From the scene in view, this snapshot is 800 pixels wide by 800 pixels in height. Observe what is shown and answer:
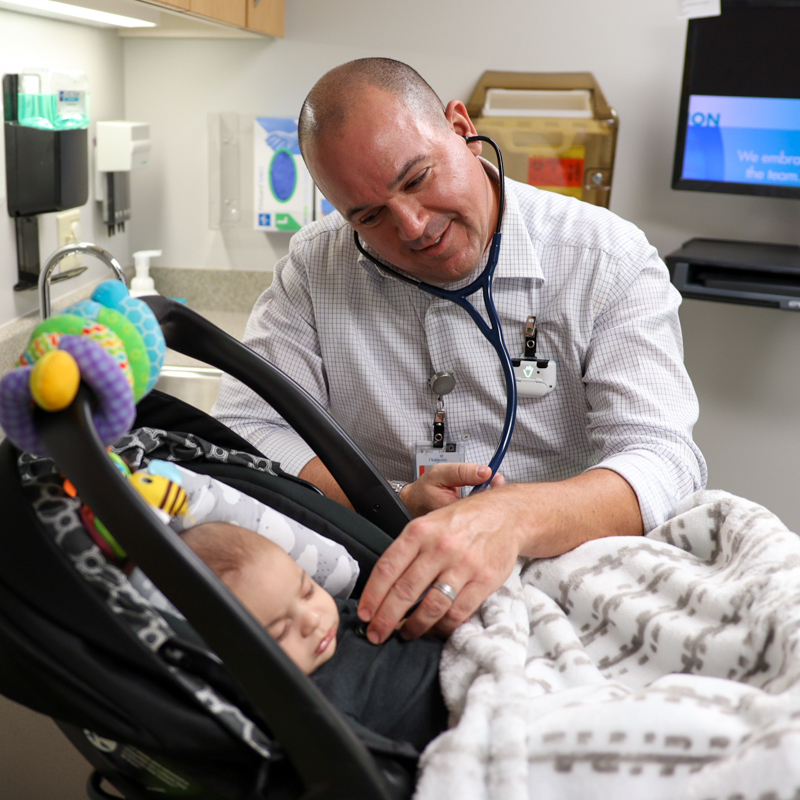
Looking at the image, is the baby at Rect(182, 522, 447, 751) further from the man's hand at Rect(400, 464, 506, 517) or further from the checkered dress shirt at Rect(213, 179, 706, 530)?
the checkered dress shirt at Rect(213, 179, 706, 530)

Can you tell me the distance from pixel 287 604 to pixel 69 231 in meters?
1.76

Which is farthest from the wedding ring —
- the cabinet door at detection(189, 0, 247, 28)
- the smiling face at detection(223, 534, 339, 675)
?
the cabinet door at detection(189, 0, 247, 28)

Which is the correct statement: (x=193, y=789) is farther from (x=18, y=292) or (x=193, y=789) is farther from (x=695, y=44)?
(x=695, y=44)

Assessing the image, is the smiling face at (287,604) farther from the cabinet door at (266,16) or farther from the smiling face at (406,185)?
the cabinet door at (266,16)

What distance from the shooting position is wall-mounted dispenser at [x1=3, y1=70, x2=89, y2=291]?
1806 mm

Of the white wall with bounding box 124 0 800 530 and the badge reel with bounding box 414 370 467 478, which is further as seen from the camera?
the white wall with bounding box 124 0 800 530

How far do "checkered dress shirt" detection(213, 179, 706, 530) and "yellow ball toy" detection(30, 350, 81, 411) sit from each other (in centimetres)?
82

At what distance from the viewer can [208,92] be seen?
2.51 m

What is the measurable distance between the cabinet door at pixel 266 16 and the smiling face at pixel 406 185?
3.51 feet

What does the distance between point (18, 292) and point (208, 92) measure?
96 centimetres

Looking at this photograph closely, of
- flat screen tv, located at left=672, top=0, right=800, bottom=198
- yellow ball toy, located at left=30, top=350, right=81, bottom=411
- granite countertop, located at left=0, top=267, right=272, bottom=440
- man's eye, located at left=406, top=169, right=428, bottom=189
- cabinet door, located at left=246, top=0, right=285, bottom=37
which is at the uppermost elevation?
cabinet door, located at left=246, top=0, right=285, bottom=37

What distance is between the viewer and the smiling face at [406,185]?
1214mm

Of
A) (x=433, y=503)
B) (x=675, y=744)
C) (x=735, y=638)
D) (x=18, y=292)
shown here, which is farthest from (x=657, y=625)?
(x=18, y=292)

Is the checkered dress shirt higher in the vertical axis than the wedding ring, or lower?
higher
